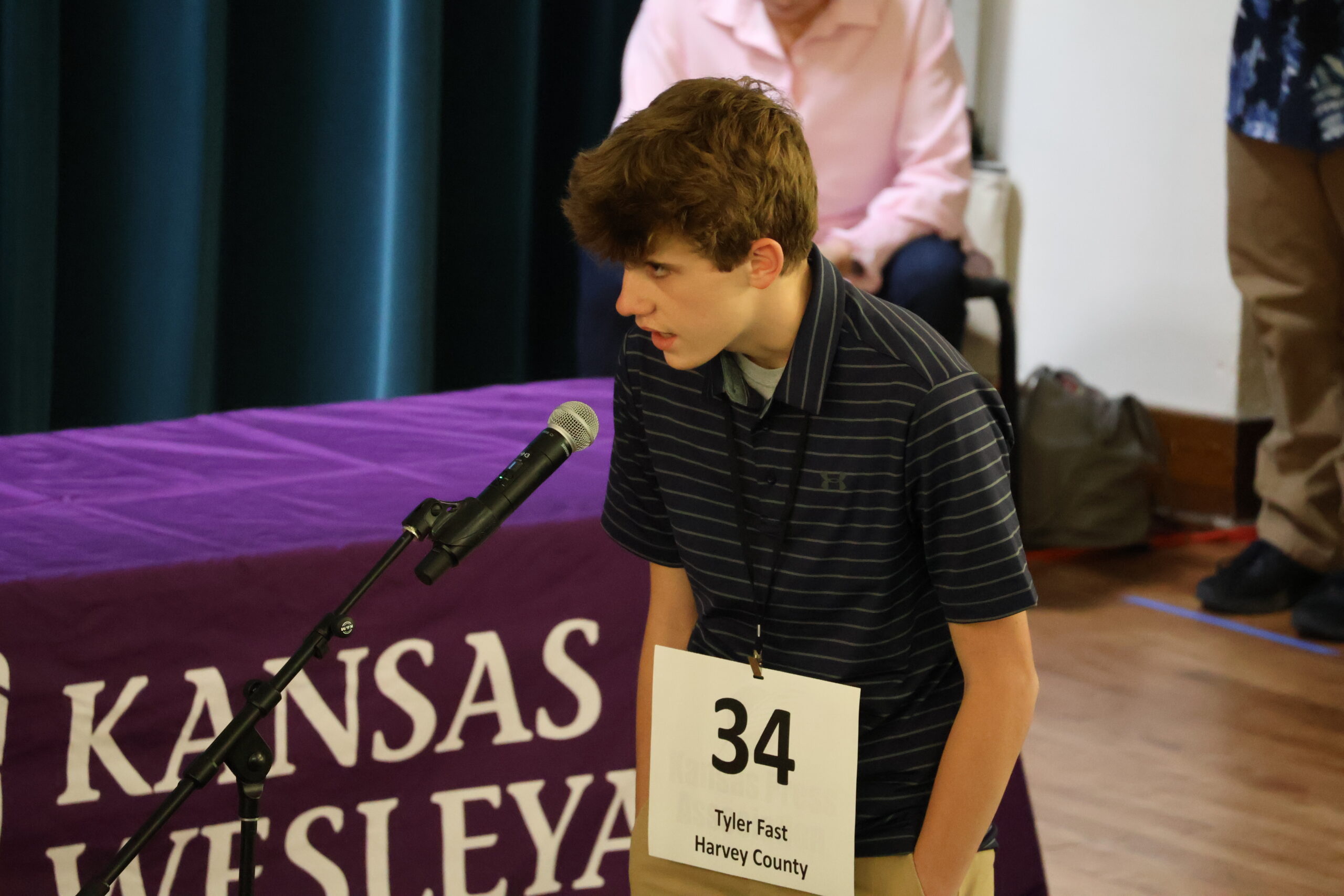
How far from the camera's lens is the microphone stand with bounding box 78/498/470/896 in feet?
2.99

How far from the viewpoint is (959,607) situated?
3.22 feet

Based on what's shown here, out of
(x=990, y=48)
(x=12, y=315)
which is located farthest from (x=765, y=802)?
(x=990, y=48)

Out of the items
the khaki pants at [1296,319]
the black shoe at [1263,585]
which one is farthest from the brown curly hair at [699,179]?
the black shoe at [1263,585]

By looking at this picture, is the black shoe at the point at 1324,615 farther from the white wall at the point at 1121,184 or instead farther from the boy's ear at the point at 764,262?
the boy's ear at the point at 764,262

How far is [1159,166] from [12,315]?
8.28 ft

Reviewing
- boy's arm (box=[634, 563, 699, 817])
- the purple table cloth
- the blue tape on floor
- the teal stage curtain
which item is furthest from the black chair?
boy's arm (box=[634, 563, 699, 817])

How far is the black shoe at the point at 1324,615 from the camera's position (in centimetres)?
272

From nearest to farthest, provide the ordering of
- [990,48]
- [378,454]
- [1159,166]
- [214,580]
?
[214,580], [378,454], [1159,166], [990,48]

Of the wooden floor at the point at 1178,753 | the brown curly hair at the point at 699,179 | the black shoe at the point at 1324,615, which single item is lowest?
the wooden floor at the point at 1178,753

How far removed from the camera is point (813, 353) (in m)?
1.02

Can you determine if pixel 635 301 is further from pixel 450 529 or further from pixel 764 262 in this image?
pixel 450 529

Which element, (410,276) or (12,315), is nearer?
(12,315)

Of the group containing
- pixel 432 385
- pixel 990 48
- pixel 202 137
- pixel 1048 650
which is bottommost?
pixel 1048 650

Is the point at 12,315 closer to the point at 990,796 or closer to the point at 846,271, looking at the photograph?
the point at 846,271
